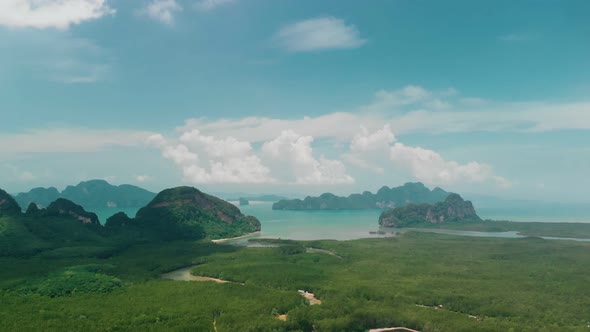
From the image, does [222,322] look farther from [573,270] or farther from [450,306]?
[573,270]

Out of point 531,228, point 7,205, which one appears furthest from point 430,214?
point 7,205

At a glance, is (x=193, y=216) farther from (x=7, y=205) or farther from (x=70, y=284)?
(x=70, y=284)

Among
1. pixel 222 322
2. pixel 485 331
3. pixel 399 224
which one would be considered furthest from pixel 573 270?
pixel 399 224

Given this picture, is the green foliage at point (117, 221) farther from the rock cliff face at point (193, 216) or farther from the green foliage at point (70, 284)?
the green foliage at point (70, 284)

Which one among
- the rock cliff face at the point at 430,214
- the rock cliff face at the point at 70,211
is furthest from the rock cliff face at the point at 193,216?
the rock cliff face at the point at 430,214

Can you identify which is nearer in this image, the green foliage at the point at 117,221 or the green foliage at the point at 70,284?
the green foliage at the point at 70,284

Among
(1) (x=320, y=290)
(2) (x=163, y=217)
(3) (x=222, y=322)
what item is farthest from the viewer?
(2) (x=163, y=217)

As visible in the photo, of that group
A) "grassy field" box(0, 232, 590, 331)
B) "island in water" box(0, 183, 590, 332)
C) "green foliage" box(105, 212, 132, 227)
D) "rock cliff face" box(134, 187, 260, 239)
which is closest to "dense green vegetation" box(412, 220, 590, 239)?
"island in water" box(0, 183, 590, 332)

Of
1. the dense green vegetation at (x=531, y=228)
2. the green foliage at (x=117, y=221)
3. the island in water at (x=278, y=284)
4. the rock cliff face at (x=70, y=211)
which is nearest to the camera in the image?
the island in water at (x=278, y=284)
